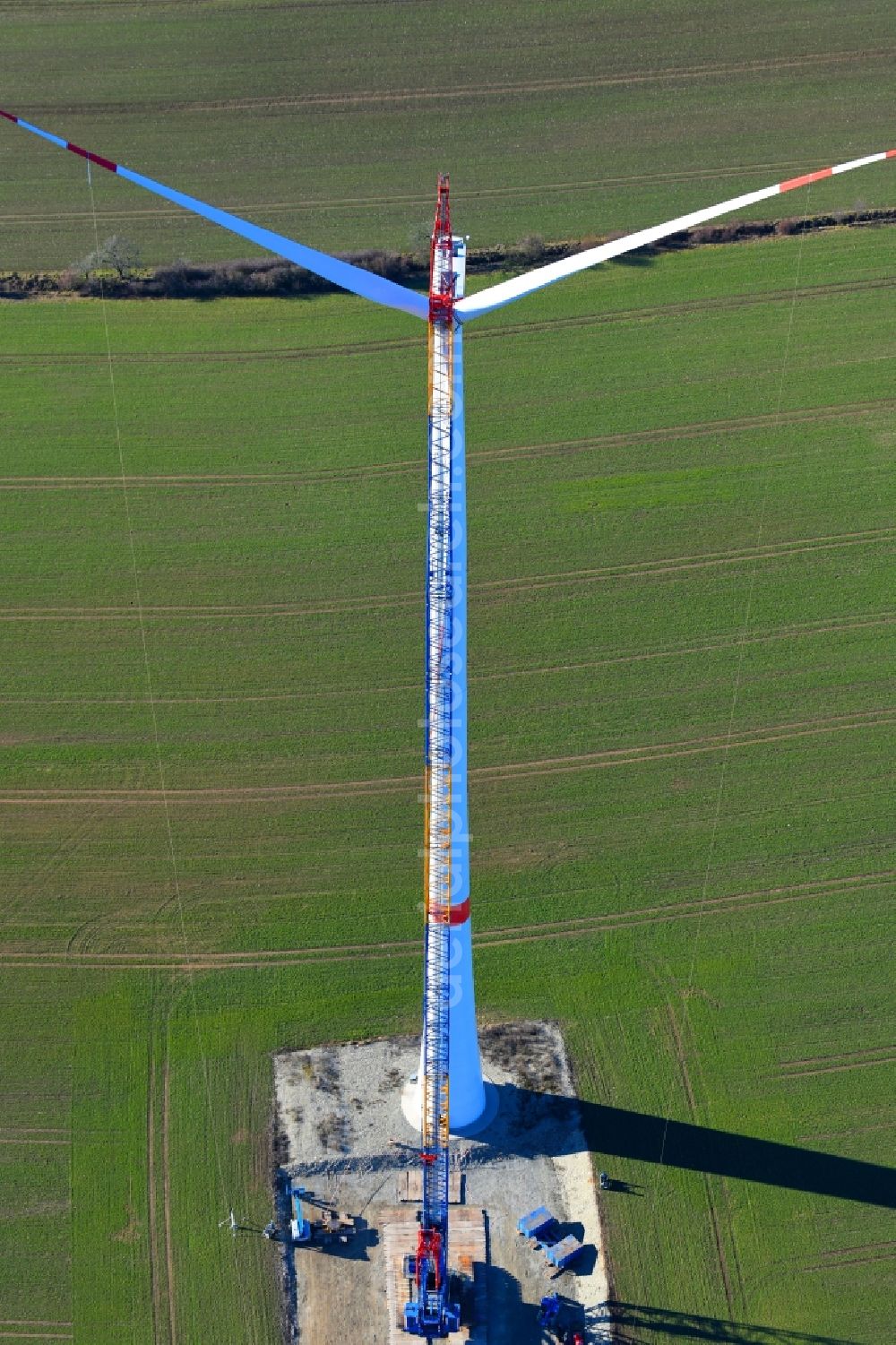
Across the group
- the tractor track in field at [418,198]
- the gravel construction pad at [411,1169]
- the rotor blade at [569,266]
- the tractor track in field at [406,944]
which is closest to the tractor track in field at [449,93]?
the tractor track in field at [418,198]

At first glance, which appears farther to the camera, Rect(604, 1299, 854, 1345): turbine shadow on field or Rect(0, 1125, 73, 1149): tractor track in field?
Rect(0, 1125, 73, 1149): tractor track in field

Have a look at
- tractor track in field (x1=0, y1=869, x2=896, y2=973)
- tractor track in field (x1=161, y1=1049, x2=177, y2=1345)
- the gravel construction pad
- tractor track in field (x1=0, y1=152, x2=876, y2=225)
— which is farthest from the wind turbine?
tractor track in field (x1=0, y1=152, x2=876, y2=225)

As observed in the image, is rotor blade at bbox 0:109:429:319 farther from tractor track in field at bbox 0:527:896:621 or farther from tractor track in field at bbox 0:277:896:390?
tractor track in field at bbox 0:277:896:390

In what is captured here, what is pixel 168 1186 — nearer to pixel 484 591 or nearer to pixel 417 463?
pixel 484 591

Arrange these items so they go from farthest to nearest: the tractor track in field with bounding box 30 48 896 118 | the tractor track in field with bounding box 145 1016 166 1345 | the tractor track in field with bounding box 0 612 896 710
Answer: the tractor track in field with bounding box 30 48 896 118 → the tractor track in field with bounding box 0 612 896 710 → the tractor track in field with bounding box 145 1016 166 1345

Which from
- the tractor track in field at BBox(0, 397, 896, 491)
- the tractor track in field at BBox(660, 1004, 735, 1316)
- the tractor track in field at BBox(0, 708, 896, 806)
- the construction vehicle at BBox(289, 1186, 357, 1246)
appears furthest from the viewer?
the tractor track in field at BBox(0, 397, 896, 491)

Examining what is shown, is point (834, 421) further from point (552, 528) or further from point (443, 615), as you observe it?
point (443, 615)

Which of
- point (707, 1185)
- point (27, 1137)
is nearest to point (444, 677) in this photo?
point (707, 1185)
